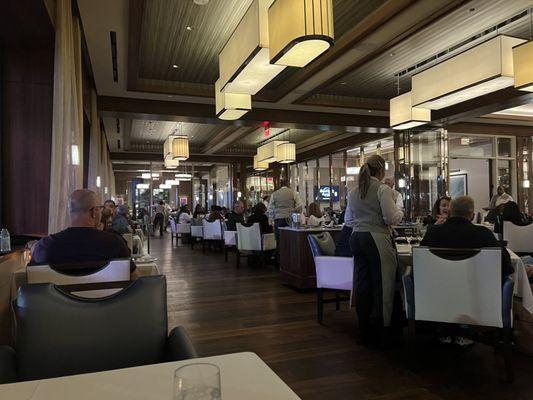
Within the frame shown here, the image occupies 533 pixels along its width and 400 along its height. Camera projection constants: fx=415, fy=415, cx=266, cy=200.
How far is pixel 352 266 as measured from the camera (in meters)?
4.10

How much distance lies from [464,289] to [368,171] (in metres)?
1.29

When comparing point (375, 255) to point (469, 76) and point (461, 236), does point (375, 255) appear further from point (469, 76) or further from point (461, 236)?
point (469, 76)

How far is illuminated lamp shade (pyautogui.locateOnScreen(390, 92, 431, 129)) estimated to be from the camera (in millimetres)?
6379

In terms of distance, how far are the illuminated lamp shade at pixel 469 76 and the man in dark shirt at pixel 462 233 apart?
2373mm

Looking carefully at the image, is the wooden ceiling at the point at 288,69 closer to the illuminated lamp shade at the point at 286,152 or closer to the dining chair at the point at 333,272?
the illuminated lamp shade at the point at 286,152

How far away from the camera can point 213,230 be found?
35.3ft

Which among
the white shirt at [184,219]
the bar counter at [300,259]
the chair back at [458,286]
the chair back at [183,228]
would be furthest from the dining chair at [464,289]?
the white shirt at [184,219]

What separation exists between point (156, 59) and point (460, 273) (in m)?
5.93

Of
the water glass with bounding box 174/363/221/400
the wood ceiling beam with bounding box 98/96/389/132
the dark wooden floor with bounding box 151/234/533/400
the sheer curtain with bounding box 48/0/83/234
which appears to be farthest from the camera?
the wood ceiling beam with bounding box 98/96/389/132

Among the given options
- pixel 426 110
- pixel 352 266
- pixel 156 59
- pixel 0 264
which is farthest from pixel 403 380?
pixel 156 59

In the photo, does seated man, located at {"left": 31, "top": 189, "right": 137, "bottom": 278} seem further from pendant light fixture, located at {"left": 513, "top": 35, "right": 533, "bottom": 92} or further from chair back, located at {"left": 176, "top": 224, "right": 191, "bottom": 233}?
chair back, located at {"left": 176, "top": 224, "right": 191, "bottom": 233}

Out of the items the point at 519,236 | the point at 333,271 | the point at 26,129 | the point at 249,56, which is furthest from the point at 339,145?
the point at 26,129

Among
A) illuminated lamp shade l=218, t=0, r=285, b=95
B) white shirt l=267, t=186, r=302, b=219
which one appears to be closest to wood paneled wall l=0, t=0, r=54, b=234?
illuminated lamp shade l=218, t=0, r=285, b=95

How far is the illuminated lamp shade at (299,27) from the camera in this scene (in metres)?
3.43
